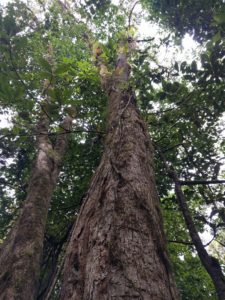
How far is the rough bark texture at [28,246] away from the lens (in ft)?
10.6

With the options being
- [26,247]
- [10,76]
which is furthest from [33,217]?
[10,76]

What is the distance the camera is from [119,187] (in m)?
1.78

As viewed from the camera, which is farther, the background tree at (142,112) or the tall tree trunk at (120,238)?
the background tree at (142,112)

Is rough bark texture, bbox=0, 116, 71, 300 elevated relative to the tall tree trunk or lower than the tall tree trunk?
elevated

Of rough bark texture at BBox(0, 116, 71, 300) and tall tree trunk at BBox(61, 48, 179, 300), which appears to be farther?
rough bark texture at BBox(0, 116, 71, 300)

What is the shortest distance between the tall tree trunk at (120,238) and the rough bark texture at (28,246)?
918mm

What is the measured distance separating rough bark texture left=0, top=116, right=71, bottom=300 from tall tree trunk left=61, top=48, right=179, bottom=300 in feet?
3.01

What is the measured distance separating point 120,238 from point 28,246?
8.65ft

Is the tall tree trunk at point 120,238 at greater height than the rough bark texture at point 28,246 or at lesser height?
lesser

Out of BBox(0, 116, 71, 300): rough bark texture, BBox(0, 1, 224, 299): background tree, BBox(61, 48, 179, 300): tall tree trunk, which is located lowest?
BBox(61, 48, 179, 300): tall tree trunk

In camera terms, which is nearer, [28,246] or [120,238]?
[120,238]

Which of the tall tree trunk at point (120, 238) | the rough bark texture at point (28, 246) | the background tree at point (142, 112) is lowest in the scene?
the tall tree trunk at point (120, 238)

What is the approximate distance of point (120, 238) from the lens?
53.4 inches

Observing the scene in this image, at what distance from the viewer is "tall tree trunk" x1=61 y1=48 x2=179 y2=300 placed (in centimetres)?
115
